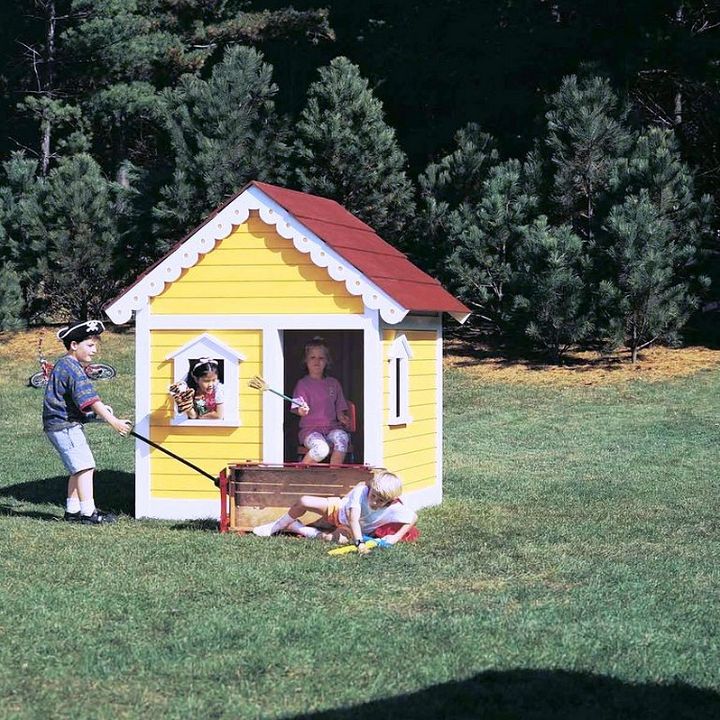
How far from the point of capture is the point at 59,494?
14422mm

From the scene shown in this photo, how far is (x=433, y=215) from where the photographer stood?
83.8 ft

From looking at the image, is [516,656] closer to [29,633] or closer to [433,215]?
[29,633]

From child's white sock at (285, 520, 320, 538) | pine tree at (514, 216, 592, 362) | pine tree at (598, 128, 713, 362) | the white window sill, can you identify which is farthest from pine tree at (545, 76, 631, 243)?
child's white sock at (285, 520, 320, 538)

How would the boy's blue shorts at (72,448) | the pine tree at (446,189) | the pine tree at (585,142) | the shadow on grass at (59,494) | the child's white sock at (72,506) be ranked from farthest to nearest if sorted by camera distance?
the pine tree at (446,189) → the pine tree at (585,142) → the shadow on grass at (59,494) → the child's white sock at (72,506) → the boy's blue shorts at (72,448)

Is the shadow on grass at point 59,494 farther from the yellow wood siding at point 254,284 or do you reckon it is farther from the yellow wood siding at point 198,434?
the yellow wood siding at point 254,284

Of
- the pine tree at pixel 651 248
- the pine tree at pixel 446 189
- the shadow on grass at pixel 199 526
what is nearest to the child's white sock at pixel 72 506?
the shadow on grass at pixel 199 526

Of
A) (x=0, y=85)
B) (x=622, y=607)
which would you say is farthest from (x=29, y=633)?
(x=0, y=85)

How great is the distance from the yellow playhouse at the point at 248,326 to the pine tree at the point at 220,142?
43.8 ft

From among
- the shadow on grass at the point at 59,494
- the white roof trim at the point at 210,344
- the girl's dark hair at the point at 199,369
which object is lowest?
the shadow on grass at the point at 59,494

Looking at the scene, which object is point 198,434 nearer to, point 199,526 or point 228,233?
point 199,526

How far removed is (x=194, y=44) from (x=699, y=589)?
2776 centimetres

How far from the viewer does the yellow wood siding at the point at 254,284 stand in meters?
12.3

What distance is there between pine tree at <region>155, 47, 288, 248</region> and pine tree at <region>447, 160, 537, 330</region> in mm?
4314

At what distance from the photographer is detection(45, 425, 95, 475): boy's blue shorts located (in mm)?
11906
